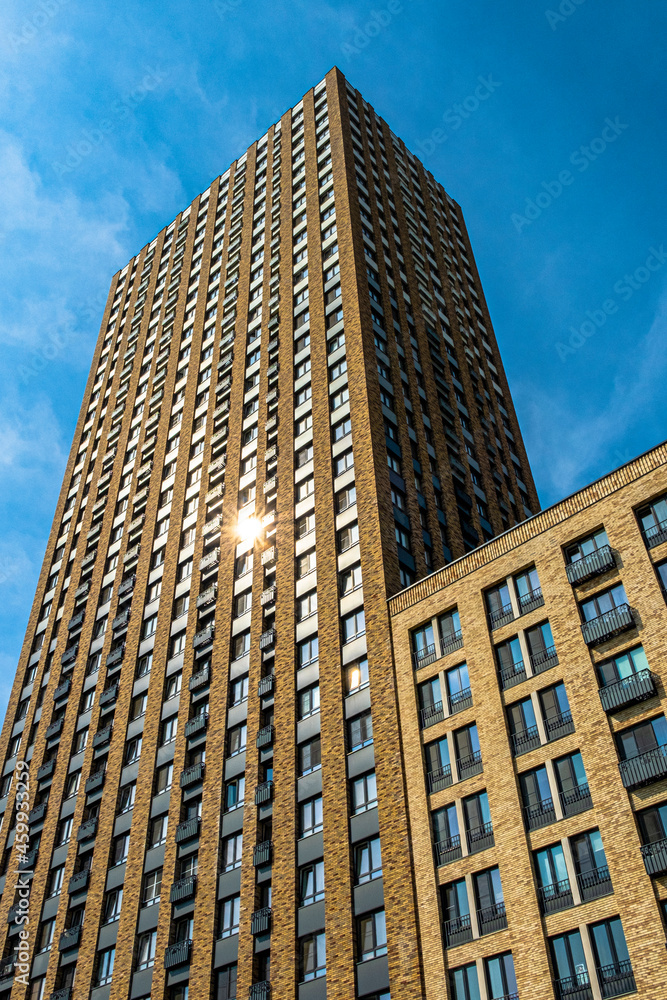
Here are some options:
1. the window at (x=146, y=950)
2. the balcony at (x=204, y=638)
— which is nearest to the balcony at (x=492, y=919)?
the window at (x=146, y=950)

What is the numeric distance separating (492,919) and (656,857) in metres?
6.65

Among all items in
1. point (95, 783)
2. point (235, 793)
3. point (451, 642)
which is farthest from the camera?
point (95, 783)

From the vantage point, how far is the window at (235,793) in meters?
45.3

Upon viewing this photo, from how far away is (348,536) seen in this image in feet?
A: 162

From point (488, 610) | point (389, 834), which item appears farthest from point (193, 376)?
point (389, 834)

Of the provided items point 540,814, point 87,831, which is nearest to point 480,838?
point 540,814

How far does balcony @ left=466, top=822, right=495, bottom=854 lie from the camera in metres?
34.8

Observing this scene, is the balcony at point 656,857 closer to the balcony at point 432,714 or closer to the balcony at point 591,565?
the balcony at point 591,565

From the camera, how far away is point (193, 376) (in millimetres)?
74375

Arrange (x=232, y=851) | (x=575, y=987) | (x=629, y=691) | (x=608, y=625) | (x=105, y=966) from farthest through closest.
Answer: (x=105, y=966) → (x=232, y=851) → (x=608, y=625) → (x=629, y=691) → (x=575, y=987)

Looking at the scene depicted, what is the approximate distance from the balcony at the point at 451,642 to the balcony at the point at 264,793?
417 inches

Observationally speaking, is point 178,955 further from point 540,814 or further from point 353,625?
point 540,814

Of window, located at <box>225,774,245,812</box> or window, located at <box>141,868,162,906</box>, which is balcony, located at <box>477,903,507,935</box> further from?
window, located at <box>141,868,162,906</box>

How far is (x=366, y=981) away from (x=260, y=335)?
1803 inches
